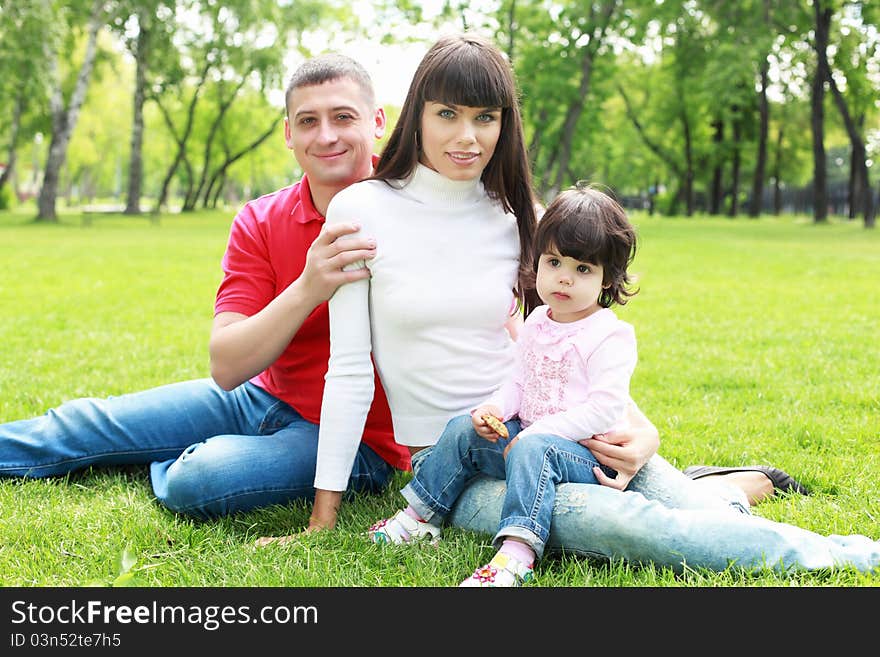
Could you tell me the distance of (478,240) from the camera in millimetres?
3086

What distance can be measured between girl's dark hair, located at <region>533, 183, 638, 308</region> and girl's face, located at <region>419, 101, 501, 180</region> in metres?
0.29

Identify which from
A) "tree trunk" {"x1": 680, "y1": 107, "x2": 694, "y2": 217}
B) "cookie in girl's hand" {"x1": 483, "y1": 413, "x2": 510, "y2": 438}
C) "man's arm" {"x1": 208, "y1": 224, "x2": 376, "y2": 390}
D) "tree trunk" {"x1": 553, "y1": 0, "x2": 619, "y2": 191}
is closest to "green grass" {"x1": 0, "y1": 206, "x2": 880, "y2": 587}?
"cookie in girl's hand" {"x1": 483, "y1": 413, "x2": 510, "y2": 438}

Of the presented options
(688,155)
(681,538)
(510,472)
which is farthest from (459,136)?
(688,155)

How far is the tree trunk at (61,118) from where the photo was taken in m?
24.6

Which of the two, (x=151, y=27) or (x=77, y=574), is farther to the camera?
(x=151, y=27)

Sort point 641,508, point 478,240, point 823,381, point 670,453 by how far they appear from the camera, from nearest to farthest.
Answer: point 641,508, point 478,240, point 670,453, point 823,381

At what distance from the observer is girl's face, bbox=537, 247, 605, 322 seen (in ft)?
9.24

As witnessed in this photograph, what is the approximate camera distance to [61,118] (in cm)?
2566

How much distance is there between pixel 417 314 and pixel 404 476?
3.04 feet

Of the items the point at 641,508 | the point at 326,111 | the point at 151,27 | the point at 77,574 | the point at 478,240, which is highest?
the point at 151,27

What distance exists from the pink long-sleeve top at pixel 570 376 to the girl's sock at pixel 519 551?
1.12ft
